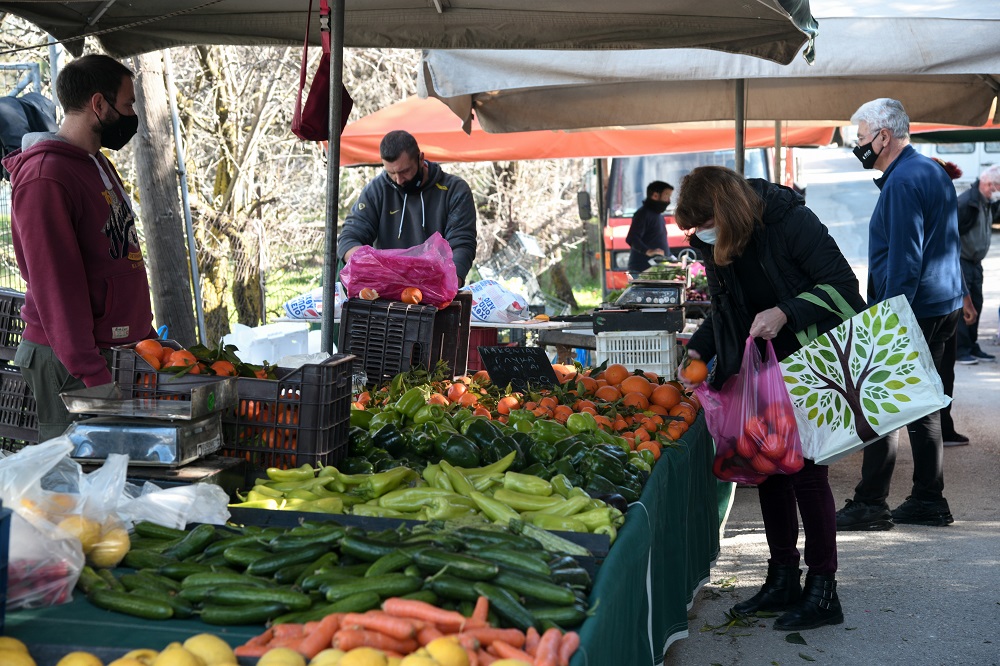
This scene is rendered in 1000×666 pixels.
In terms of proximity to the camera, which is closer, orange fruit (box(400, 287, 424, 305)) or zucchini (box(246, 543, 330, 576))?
zucchini (box(246, 543, 330, 576))

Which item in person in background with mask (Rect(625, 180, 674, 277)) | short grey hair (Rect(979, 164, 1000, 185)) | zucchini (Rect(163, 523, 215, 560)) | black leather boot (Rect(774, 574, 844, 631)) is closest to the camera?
zucchini (Rect(163, 523, 215, 560))

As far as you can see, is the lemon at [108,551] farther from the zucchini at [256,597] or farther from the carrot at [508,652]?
the carrot at [508,652]

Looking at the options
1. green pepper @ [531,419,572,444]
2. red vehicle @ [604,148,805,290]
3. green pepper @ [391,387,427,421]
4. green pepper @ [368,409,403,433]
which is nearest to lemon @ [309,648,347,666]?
green pepper @ [368,409,403,433]

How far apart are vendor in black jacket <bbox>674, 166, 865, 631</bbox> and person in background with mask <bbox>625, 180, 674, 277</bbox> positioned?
8.17 metres

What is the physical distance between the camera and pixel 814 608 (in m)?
4.37

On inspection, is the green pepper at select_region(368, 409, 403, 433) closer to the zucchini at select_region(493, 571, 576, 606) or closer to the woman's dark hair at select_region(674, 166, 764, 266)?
the woman's dark hair at select_region(674, 166, 764, 266)

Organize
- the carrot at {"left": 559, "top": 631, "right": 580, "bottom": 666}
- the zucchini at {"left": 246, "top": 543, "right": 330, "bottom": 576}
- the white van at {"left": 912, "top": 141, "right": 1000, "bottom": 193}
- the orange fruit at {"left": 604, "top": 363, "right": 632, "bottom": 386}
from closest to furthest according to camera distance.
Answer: the carrot at {"left": 559, "top": 631, "right": 580, "bottom": 666}, the zucchini at {"left": 246, "top": 543, "right": 330, "bottom": 576}, the orange fruit at {"left": 604, "top": 363, "right": 632, "bottom": 386}, the white van at {"left": 912, "top": 141, "right": 1000, "bottom": 193}

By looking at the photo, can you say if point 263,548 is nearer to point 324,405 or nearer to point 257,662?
point 257,662

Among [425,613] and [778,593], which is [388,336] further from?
[425,613]

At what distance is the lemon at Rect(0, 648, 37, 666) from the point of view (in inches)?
74.7

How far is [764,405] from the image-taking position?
13.4 ft

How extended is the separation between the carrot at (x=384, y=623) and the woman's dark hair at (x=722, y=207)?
2425 mm

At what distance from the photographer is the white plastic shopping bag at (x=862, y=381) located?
3.99 meters

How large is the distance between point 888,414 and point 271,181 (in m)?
9.46
